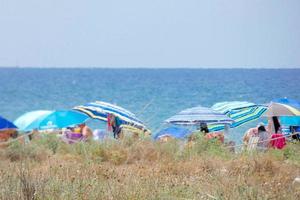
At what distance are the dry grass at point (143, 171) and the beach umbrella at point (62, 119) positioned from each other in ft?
14.7

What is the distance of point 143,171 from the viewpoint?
9.46m

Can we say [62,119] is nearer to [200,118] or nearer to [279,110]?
[200,118]

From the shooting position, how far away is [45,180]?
738cm

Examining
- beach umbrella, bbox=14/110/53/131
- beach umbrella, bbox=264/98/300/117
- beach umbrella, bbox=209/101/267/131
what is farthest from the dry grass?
beach umbrella, bbox=14/110/53/131

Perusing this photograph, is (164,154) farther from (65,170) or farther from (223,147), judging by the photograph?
(65,170)

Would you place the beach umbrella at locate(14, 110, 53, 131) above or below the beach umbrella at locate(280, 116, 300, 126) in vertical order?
above

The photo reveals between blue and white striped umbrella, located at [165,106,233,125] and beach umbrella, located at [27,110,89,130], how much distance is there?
2.65 m

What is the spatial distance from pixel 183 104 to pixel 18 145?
39395mm

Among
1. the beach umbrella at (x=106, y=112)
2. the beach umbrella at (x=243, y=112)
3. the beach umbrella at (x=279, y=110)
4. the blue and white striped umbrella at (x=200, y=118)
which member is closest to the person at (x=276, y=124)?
the beach umbrella at (x=279, y=110)

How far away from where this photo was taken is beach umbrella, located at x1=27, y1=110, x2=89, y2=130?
1781cm

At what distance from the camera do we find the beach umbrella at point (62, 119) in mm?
17812

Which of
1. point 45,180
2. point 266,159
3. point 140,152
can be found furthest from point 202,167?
point 45,180

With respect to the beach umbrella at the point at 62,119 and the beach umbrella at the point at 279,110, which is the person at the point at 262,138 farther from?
the beach umbrella at the point at 62,119

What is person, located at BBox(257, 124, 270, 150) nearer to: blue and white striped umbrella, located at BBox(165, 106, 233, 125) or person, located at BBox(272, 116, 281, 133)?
person, located at BBox(272, 116, 281, 133)
